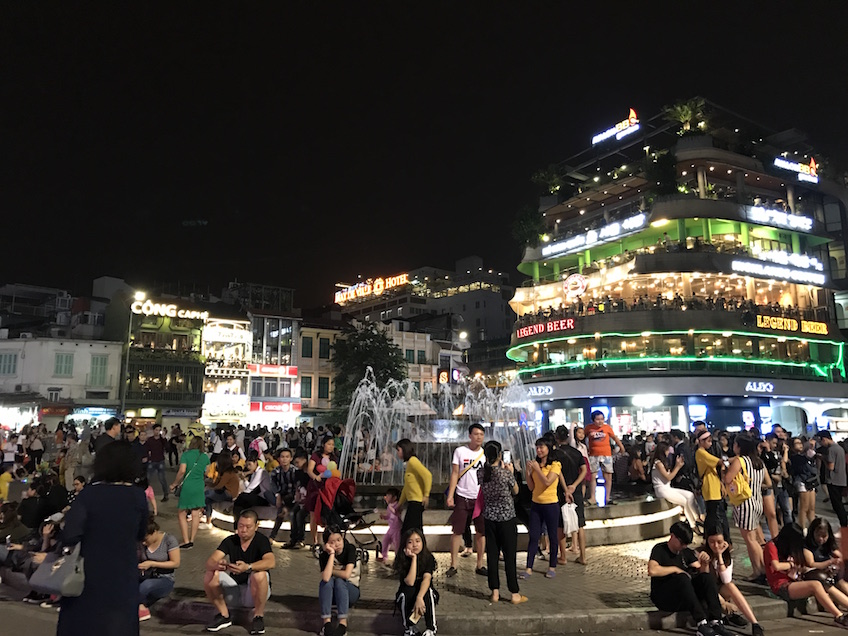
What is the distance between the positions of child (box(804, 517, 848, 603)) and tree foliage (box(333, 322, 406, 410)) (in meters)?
41.1

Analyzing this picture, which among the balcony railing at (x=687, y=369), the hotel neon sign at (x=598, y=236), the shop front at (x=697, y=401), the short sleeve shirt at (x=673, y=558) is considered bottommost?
the short sleeve shirt at (x=673, y=558)

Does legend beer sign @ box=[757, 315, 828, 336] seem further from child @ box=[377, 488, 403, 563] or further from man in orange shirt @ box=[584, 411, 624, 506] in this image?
child @ box=[377, 488, 403, 563]

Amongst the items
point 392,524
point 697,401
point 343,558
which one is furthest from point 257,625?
point 697,401

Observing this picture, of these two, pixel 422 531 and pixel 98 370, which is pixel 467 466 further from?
pixel 98 370

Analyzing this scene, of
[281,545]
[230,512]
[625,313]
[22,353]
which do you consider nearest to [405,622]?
[281,545]

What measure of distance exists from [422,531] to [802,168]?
54.1m

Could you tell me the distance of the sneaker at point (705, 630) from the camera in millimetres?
6621

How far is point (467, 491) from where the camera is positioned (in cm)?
915

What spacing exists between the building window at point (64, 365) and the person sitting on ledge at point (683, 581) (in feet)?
147

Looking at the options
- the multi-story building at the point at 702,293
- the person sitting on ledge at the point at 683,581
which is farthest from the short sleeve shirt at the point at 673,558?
the multi-story building at the point at 702,293

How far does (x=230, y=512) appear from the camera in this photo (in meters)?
13.6

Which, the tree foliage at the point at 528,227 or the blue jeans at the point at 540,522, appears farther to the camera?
the tree foliage at the point at 528,227

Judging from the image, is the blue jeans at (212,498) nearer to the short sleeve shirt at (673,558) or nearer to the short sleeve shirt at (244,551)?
the short sleeve shirt at (244,551)

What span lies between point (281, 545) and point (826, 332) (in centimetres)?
4750
